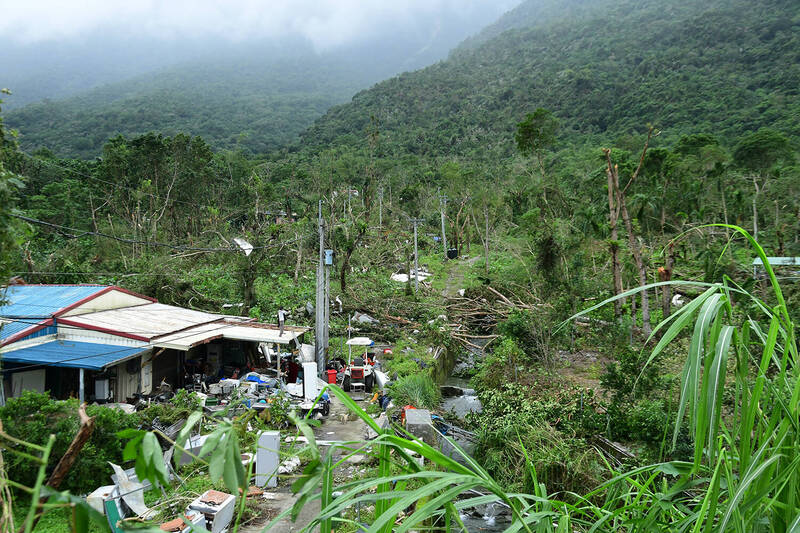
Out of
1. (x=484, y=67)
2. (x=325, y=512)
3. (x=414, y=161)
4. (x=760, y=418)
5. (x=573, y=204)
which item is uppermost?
(x=484, y=67)

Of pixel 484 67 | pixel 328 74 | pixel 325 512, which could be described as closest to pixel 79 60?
pixel 328 74

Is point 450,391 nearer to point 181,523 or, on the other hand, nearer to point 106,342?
point 106,342

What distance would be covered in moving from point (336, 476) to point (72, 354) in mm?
6394

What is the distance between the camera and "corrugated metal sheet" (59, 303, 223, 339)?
10.7 metres

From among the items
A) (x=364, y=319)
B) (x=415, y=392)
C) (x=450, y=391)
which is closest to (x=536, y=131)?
(x=364, y=319)

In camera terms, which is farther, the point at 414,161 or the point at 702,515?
the point at 414,161

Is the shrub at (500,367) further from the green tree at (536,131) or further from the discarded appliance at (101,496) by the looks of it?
the green tree at (536,131)

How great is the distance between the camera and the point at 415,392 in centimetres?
1099

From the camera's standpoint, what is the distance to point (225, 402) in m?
10.6

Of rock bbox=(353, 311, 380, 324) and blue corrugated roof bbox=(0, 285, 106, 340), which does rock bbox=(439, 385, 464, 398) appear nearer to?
rock bbox=(353, 311, 380, 324)

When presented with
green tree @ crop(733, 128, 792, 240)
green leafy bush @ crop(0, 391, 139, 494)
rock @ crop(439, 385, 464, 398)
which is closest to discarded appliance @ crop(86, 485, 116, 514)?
green leafy bush @ crop(0, 391, 139, 494)

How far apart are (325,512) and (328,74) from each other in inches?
6627

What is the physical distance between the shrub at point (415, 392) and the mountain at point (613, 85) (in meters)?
31.9

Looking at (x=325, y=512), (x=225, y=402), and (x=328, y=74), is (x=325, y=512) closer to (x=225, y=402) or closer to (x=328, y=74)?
(x=225, y=402)
